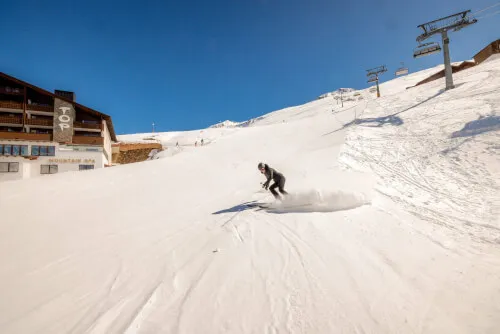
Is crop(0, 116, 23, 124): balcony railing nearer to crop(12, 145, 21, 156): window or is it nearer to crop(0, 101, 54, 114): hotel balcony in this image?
crop(0, 101, 54, 114): hotel balcony

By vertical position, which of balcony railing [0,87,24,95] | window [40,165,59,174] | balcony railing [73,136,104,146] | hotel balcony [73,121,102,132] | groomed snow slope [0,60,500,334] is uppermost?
balcony railing [0,87,24,95]

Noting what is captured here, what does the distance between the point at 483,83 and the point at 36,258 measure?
26.1 metres

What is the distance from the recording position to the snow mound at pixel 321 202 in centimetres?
734

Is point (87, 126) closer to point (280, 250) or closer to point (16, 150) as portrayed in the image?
point (16, 150)

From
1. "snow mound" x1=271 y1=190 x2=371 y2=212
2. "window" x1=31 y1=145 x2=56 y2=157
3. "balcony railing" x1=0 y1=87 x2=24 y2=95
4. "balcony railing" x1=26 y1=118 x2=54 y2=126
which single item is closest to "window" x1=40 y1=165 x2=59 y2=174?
"window" x1=31 y1=145 x2=56 y2=157

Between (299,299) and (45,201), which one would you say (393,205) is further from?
(45,201)

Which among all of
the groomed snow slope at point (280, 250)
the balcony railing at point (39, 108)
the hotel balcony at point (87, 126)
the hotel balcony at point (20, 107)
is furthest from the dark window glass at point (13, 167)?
the groomed snow slope at point (280, 250)

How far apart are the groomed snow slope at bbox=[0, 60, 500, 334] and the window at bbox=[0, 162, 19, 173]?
2305 centimetres

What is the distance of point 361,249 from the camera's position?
4.99 meters

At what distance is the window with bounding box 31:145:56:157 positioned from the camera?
3008 centimetres

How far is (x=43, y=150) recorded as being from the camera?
30359 mm

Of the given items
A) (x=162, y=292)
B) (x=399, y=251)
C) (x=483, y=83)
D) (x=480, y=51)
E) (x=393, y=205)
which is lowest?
(x=162, y=292)

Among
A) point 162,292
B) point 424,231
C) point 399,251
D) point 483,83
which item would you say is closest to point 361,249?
point 399,251

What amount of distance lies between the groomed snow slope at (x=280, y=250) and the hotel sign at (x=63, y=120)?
76.4ft
